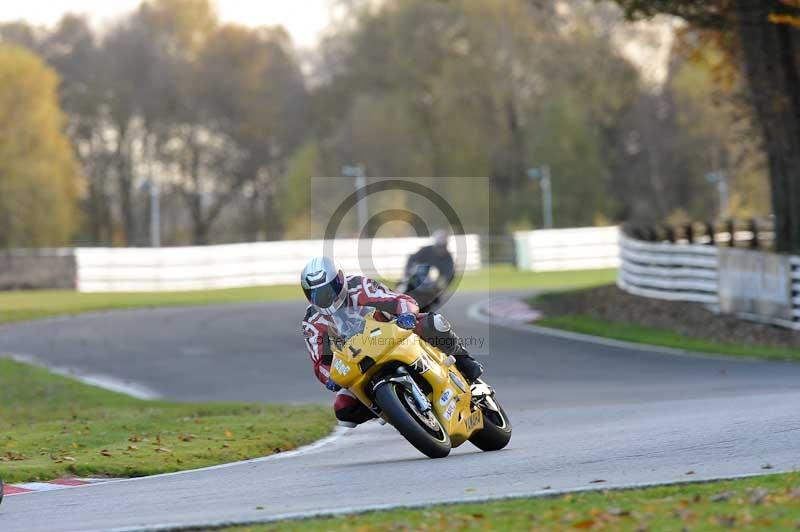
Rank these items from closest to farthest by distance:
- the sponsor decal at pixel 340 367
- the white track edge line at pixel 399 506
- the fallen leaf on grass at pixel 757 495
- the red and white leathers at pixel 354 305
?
the fallen leaf on grass at pixel 757 495 < the white track edge line at pixel 399 506 < the sponsor decal at pixel 340 367 < the red and white leathers at pixel 354 305

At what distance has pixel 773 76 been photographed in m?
25.7

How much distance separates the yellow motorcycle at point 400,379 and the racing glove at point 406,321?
0.12 ft

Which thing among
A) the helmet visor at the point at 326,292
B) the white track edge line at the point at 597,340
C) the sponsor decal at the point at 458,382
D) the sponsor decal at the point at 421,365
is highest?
the helmet visor at the point at 326,292

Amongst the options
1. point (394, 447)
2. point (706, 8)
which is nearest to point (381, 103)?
point (706, 8)

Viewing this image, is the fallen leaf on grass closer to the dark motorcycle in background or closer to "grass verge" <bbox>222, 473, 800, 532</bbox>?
"grass verge" <bbox>222, 473, 800, 532</bbox>

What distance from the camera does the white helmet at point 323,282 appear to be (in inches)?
389

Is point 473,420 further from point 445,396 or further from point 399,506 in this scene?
point 399,506

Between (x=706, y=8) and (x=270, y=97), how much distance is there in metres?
56.8

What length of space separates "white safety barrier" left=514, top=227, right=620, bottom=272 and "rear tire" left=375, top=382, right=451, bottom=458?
41.1 m

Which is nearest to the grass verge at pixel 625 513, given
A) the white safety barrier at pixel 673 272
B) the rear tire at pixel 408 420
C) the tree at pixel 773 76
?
the rear tire at pixel 408 420

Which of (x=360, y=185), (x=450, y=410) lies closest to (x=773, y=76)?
(x=450, y=410)

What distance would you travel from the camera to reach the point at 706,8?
26266 mm

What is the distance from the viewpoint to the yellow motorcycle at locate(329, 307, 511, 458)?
9.90m

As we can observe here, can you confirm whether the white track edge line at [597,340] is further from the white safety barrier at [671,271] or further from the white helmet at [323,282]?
the white helmet at [323,282]
